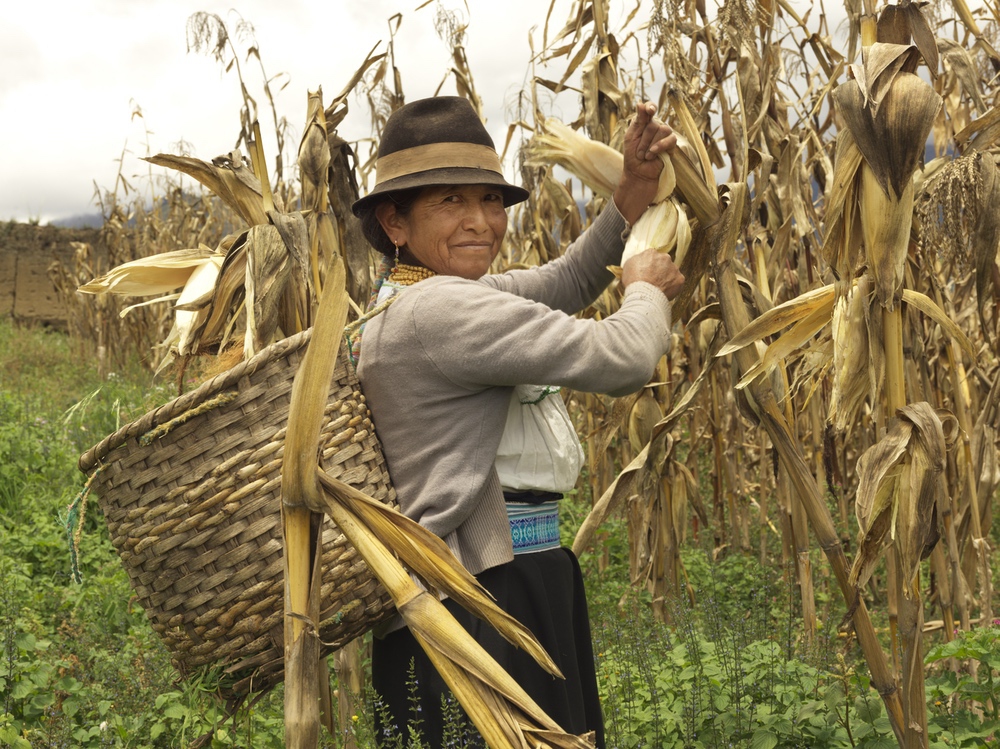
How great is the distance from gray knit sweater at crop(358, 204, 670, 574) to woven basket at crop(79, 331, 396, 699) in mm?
235

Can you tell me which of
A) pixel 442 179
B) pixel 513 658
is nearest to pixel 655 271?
pixel 442 179

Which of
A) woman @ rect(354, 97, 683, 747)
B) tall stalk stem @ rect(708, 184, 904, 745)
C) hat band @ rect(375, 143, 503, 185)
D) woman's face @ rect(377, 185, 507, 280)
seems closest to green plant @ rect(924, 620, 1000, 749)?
tall stalk stem @ rect(708, 184, 904, 745)

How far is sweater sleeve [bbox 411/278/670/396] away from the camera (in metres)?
1.74

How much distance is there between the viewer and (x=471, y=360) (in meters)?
1.78

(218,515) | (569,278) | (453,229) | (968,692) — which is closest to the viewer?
(218,515)

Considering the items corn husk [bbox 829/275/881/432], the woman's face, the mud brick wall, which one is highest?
the mud brick wall

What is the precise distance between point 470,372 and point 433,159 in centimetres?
47

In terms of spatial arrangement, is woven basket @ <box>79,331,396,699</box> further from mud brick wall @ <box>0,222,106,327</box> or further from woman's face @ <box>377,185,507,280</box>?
mud brick wall @ <box>0,222,106,327</box>

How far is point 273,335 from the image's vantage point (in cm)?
206

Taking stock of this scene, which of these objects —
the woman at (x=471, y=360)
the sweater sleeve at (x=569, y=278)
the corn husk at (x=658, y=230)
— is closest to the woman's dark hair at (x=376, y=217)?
the woman at (x=471, y=360)

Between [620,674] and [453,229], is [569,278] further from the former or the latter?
[620,674]

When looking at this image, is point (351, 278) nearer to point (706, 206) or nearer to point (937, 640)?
point (706, 206)

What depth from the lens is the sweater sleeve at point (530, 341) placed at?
1.74 meters

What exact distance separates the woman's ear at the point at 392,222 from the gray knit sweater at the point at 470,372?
0.23 metres
